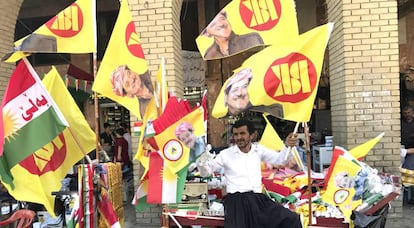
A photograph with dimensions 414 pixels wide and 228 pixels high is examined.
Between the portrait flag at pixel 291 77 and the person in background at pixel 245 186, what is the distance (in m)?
0.40

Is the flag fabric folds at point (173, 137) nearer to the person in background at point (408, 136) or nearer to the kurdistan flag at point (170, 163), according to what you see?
the kurdistan flag at point (170, 163)

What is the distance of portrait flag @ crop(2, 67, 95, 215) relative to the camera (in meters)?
3.61

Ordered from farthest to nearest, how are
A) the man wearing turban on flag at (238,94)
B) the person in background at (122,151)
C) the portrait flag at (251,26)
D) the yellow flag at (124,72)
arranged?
the person in background at (122,151) < the yellow flag at (124,72) < the portrait flag at (251,26) < the man wearing turban on flag at (238,94)

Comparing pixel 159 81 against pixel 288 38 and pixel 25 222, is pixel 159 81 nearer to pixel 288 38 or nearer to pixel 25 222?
pixel 288 38

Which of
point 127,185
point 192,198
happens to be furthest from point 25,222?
point 127,185

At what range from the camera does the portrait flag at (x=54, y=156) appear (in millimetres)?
3613

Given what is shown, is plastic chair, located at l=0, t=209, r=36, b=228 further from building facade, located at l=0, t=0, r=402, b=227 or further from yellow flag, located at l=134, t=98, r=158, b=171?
building facade, located at l=0, t=0, r=402, b=227

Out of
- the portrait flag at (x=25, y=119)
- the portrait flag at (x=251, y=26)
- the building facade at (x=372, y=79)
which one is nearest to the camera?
the portrait flag at (x=25, y=119)

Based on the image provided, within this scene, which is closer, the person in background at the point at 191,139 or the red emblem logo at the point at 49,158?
the red emblem logo at the point at 49,158

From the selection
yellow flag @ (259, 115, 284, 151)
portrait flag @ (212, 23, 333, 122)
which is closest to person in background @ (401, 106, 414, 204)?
yellow flag @ (259, 115, 284, 151)

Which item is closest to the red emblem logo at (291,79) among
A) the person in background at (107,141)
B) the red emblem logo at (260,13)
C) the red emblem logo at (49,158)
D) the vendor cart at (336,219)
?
the red emblem logo at (260,13)

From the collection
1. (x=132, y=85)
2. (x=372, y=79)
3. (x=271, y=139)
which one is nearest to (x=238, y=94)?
(x=132, y=85)

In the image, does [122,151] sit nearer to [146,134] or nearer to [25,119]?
[146,134]

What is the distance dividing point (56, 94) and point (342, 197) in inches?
126
